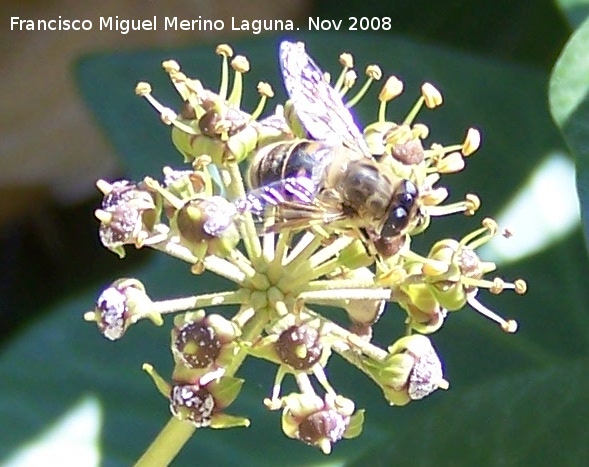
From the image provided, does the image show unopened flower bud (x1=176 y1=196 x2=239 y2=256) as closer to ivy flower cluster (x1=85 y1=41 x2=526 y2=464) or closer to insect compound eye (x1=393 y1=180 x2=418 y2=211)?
ivy flower cluster (x1=85 y1=41 x2=526 y2=464)

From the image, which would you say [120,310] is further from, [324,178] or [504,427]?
[504,427]

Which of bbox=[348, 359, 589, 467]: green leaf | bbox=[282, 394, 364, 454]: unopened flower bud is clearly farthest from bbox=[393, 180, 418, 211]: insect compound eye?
bbox=[348, 359, 589, 467]: green leaf

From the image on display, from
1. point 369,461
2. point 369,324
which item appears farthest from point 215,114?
point 369,461

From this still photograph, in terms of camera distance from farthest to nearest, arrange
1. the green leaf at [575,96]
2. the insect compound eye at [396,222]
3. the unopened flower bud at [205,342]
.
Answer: the green leaf at [575,96], the insect compound eye at [396,222], the unopened flower bud at [205,342]

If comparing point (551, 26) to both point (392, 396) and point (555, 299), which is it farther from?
point (392, 396)

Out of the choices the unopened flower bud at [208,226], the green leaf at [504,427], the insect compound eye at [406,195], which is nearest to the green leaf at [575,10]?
the green leaf at [504,427]

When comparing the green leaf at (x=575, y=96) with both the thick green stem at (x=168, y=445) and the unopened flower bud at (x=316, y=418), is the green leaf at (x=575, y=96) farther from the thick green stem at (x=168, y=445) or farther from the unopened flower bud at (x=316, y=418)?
the thick green stem at (x=168, y=445)

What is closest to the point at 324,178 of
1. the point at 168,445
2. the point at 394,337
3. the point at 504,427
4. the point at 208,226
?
the point at 208,226
